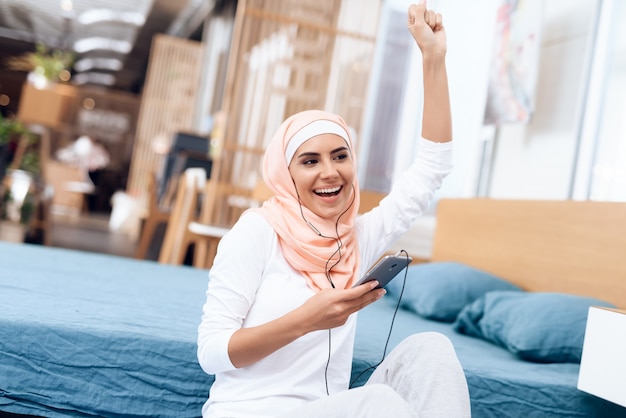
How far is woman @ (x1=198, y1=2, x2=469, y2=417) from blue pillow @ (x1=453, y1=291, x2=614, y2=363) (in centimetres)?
73

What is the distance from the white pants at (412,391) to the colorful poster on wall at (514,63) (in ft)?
7.17

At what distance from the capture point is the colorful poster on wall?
3.33 metres

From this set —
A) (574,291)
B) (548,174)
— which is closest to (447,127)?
(574,291)

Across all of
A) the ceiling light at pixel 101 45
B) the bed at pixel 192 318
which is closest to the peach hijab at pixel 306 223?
the bed at pixel 192 318

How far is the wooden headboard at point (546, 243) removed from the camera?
7.95ft

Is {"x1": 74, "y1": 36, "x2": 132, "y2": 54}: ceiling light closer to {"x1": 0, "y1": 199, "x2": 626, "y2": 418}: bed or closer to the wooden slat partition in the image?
the wooden slat partition

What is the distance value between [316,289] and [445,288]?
1391 millimetres

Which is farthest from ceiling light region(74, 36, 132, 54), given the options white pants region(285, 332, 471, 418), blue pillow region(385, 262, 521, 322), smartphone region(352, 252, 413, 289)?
smartphone region(352, 252, 413, 289)

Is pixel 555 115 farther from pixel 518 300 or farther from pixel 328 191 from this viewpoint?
pixel 328 191

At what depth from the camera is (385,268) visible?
1192 millimetres

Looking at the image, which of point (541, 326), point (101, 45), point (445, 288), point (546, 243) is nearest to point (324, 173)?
point (541, 326)

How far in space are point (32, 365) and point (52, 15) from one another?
34.1 ft

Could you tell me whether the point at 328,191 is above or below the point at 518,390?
above

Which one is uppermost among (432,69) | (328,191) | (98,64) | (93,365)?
(98,64)
